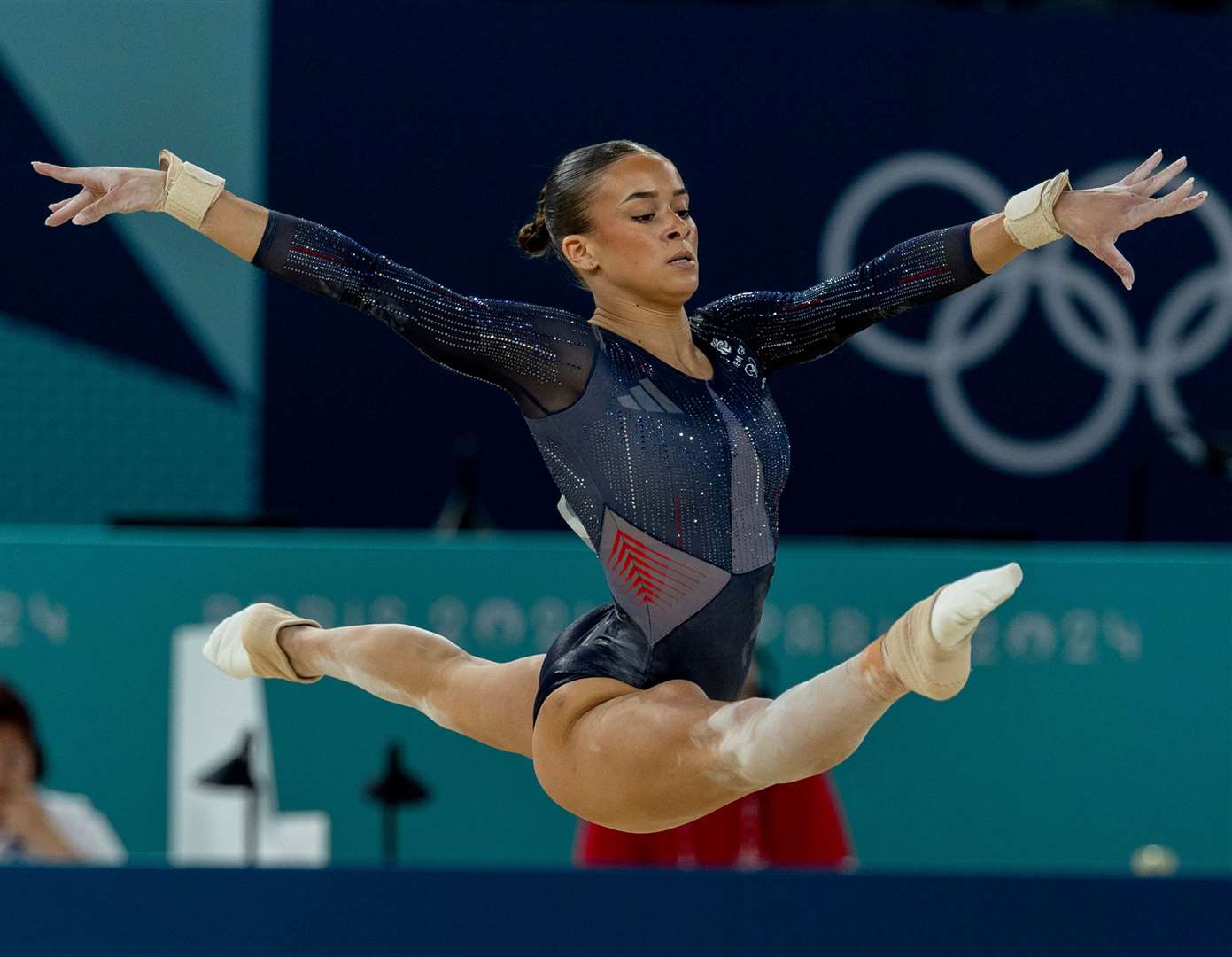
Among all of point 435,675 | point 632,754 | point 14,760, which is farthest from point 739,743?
point 14,760

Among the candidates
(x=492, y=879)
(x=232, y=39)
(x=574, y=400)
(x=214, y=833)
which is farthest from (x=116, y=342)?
(x=574, y=400)

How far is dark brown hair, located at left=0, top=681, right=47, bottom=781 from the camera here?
16.5ft

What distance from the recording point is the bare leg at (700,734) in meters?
2.29

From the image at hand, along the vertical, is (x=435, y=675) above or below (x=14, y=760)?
above

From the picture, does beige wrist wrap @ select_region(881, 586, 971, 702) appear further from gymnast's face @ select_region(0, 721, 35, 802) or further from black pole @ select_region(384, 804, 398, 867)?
gymnast's face @ select_region(0, 721, 35, 802)

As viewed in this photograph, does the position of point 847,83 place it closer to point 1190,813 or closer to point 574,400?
point 1190,813

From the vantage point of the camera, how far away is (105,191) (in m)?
2.58

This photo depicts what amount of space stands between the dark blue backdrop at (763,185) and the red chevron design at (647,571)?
56.8 inches

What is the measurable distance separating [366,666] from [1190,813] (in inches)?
139

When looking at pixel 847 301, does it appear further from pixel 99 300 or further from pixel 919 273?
pixel 99 300

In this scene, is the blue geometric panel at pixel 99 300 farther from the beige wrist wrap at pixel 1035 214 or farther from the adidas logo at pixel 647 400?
→ the beige wrist wrap at pixel 1035 214

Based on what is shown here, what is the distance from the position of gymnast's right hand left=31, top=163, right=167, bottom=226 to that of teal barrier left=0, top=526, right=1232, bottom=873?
291 cm

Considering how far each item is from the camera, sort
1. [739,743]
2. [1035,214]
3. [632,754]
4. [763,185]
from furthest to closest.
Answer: [763,185], [1035,214], [632,754], [739,743]

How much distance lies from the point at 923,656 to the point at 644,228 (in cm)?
83
